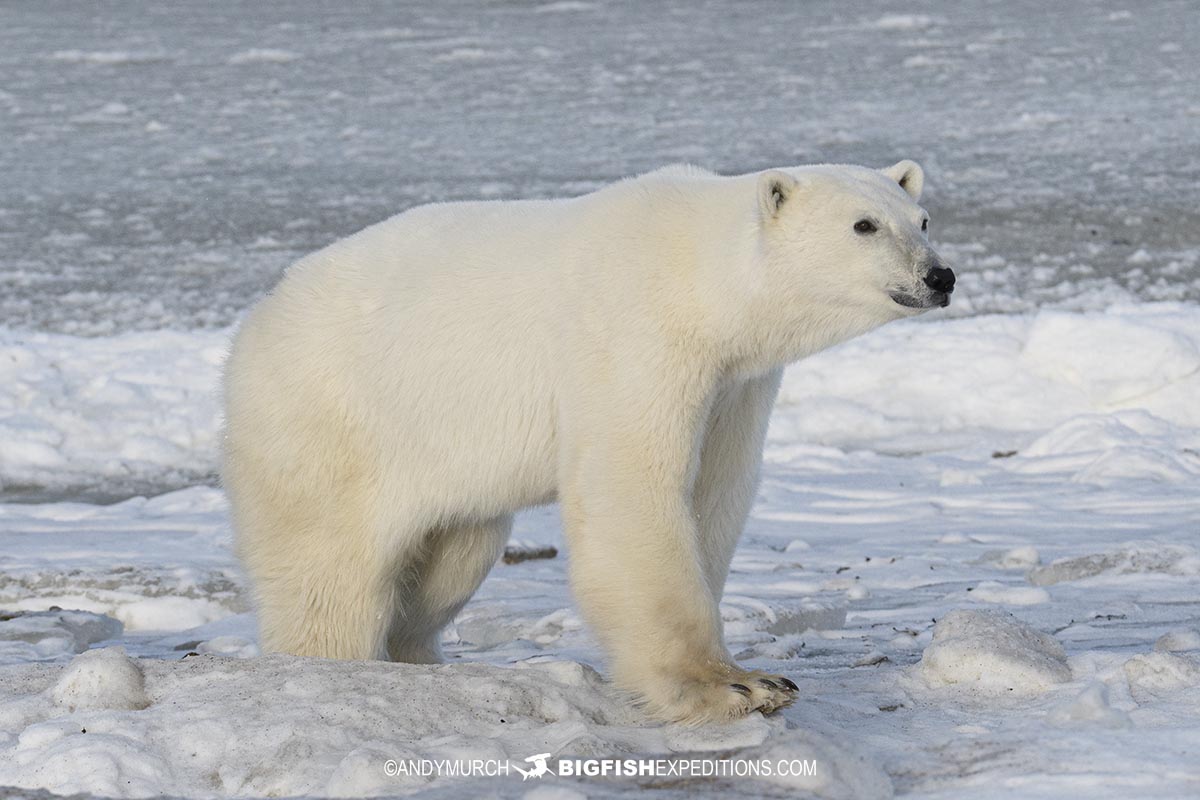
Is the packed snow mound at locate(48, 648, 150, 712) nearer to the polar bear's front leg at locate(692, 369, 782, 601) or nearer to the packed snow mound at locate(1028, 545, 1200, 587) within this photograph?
the polar bear's front leg at locate(692, 369, 782, 601)

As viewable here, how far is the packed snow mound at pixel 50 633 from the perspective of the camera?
3.64 m

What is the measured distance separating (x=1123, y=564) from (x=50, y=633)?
2.61m

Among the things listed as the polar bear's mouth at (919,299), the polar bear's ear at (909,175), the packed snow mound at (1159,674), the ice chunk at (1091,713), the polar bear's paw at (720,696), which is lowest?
the polar bear's paw at (720,696)

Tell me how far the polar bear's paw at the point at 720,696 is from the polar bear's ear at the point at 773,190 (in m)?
0.81

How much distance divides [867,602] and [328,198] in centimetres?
609

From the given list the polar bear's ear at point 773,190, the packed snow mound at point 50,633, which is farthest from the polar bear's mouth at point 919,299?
the packed snow mound at point 50,633

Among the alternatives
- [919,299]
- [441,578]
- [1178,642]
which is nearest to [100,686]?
[441,578]

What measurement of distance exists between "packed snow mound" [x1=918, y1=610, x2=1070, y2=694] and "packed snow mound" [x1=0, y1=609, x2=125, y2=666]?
6.61ft

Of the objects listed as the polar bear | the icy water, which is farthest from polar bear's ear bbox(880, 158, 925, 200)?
the icy water

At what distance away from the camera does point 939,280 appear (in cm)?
276

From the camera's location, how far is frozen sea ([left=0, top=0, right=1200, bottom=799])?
2477 mm

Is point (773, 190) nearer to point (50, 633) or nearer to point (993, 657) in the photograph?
point (993, 657)

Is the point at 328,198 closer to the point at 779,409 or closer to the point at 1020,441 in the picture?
the point at 779,409

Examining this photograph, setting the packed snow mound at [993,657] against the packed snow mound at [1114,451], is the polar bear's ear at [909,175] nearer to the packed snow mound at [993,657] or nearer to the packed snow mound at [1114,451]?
the packed snow mound at [993,657]
